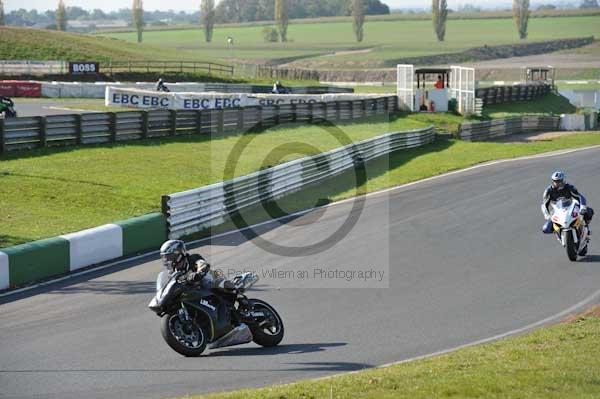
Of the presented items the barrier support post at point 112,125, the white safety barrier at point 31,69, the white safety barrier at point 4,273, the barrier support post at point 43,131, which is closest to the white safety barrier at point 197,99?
the barrier support post at point 112,125

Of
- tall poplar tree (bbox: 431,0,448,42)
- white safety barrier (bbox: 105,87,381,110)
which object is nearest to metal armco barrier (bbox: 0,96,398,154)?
white safety barrier (bbox: 105,87,381,110)

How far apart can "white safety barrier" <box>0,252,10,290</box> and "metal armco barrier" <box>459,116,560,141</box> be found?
2962cm

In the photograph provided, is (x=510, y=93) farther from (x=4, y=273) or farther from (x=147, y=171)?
(x=4, y=273)

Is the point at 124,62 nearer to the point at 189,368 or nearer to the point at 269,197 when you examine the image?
the point at 269,197

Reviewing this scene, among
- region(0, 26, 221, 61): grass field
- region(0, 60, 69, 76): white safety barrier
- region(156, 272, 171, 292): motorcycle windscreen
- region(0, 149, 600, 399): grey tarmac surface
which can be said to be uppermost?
region(0, 26, 221, 61): grass field

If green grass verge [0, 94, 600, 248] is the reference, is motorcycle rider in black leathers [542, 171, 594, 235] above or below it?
above

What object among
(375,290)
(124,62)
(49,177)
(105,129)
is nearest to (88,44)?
(124,62)

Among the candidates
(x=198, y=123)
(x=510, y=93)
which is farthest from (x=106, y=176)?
(x=510, y=93)

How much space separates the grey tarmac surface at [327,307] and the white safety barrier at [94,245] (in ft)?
1.62

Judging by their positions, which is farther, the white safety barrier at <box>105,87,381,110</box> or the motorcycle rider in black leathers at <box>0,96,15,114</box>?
the white safety barrier at <box>105,87,381,110</box>

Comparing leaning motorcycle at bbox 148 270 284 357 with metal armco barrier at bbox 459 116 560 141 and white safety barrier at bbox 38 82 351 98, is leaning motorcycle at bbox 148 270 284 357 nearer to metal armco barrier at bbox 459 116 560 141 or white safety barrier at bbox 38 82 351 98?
metal armco barrier at bbox 459 116 560 141

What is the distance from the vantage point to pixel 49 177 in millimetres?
25375

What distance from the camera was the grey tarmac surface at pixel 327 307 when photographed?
10827 millimetres

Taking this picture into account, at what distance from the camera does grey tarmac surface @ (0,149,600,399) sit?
10.8 meters
